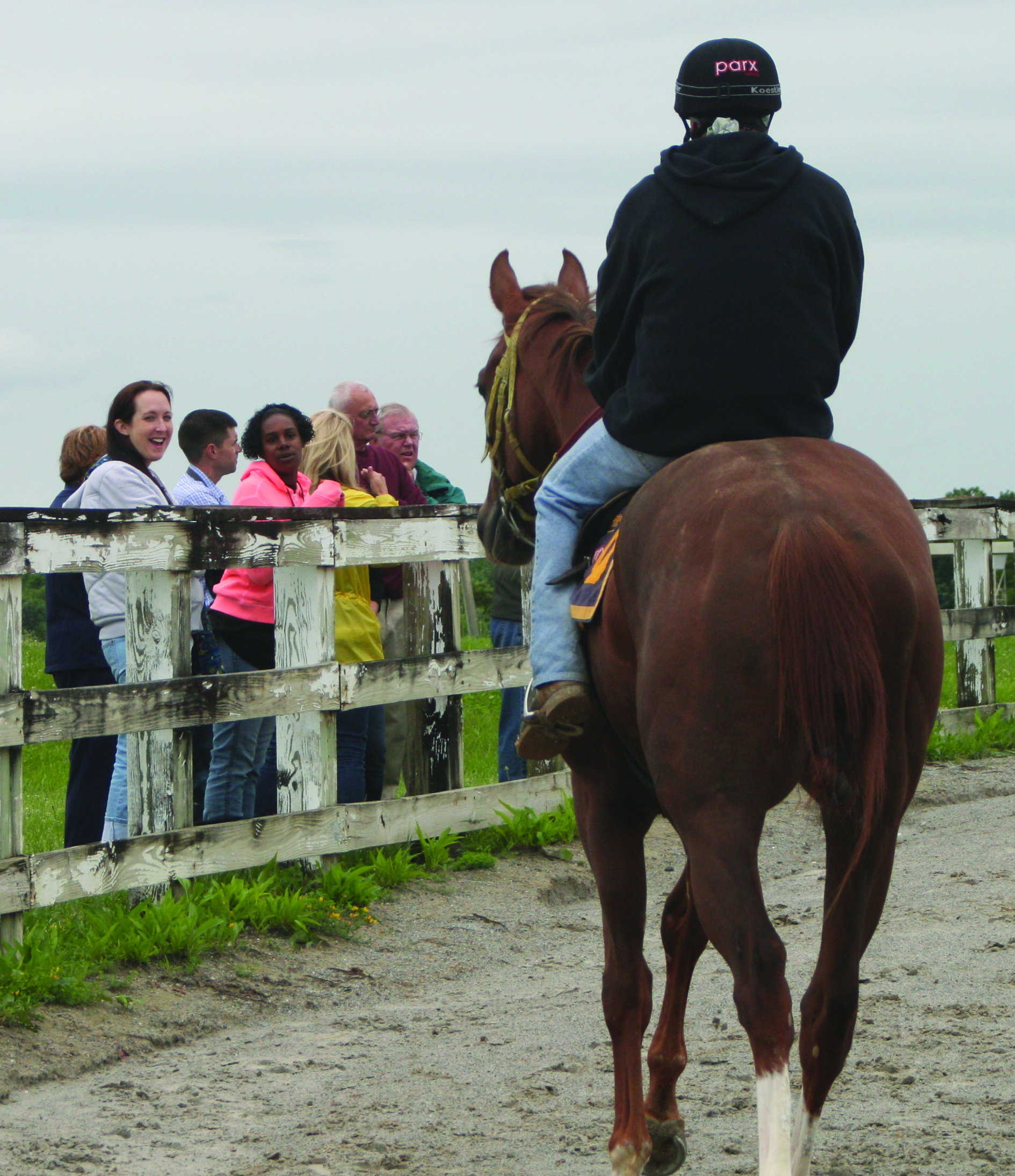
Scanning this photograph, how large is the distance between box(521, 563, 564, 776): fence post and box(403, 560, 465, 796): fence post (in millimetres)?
368

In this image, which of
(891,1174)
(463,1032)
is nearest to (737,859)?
(891,1174)

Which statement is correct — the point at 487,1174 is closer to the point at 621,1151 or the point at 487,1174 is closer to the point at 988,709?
the point at 621,1151

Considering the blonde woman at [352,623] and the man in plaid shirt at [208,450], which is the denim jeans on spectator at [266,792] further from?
the man in plaid shirt at [208,450]

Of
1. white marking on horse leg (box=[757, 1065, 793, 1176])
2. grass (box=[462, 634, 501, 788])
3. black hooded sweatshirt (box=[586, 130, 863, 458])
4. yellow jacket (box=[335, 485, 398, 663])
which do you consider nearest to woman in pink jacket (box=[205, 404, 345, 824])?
yellow jacket (box=[335, 485, 398, 663])

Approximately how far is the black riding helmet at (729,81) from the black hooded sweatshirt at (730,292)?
0.26ft

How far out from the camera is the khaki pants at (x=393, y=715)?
26.0 ft

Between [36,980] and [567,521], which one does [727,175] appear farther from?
[36,980]

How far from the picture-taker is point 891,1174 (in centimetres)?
353

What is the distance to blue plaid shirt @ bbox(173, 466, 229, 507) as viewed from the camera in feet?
23.4

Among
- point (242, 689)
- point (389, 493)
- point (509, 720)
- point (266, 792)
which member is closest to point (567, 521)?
point (242, 689)

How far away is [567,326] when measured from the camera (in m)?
4.18

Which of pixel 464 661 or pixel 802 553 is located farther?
pixel 464 661

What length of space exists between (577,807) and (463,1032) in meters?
1.43

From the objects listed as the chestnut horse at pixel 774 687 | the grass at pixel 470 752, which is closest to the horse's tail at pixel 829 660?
the chestnut horse at pixel 774 687
